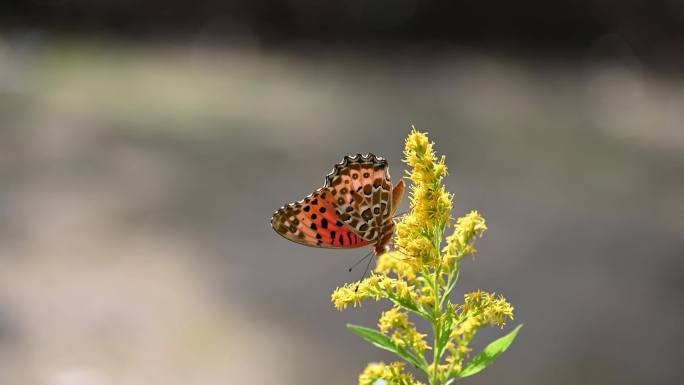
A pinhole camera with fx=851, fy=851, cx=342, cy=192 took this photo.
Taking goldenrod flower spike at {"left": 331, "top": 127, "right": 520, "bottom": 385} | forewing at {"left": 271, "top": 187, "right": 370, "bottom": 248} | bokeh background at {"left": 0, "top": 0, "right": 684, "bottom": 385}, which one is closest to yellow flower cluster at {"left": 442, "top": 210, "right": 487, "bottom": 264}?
goldenrod flower spike at {"left": 331, "top": 127, "right": 520, "bottom": 385}

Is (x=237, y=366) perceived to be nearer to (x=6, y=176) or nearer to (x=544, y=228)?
(x=544, y=228)

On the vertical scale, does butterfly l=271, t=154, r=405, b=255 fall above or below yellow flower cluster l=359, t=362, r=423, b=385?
above

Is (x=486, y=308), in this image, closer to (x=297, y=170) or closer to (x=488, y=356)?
(x=488, y=356)

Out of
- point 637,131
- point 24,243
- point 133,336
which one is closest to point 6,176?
point 24,243

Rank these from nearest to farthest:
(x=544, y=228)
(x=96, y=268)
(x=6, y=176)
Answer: (x=96, y=268), (x=544, y=228), (x=6, y=176)

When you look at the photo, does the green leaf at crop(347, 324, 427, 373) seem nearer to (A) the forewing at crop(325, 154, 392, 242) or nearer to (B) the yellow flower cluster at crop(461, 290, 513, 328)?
(B) the yellow flower cluster at crop(461, 290, 513, 328)

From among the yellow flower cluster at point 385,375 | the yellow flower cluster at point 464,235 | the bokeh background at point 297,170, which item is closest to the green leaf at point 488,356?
the yellow flower cluster at point 385,375

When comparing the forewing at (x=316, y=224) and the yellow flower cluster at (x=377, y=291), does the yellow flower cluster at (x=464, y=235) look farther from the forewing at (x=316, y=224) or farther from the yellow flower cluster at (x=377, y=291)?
the forewing at (x=316, y=224)

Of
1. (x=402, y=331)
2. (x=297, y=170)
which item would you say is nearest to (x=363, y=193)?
(x=402, y=331)
